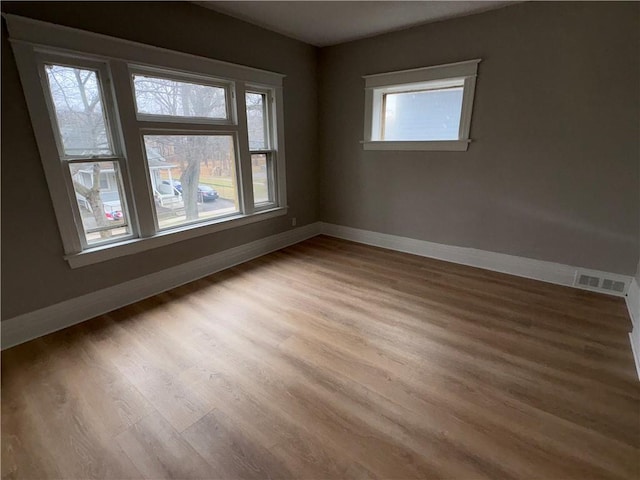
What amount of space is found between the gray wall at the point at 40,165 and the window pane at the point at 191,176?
31 cm

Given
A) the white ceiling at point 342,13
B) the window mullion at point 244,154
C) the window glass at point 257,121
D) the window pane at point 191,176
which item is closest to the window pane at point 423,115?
the white ceiling at point 342,13

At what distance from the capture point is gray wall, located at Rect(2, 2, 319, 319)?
6.81 feet

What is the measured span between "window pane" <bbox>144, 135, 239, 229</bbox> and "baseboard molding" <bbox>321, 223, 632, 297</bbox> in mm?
1901

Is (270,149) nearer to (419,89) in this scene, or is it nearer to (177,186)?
(177,186)

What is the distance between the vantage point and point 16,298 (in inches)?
87.4

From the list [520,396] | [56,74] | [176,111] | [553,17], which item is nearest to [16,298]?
[56,74]

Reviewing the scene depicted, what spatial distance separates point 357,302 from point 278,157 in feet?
7.14

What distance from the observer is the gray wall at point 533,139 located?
262 centimetres

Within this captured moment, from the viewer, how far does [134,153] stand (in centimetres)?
264

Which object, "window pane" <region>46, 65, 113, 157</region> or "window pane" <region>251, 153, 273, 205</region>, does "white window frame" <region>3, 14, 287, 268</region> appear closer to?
"window pane" <region>46, 65, 113, 157</region>

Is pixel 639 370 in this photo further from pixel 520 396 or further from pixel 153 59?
pixel 153 59

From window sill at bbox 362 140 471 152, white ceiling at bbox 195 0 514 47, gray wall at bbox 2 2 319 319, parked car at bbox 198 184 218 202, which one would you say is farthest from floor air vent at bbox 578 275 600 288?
parked car at bbox 198 184 218 202

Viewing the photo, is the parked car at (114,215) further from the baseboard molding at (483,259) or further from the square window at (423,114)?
the square window at (423,114)

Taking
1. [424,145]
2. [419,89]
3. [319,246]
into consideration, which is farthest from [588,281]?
[319,246]
